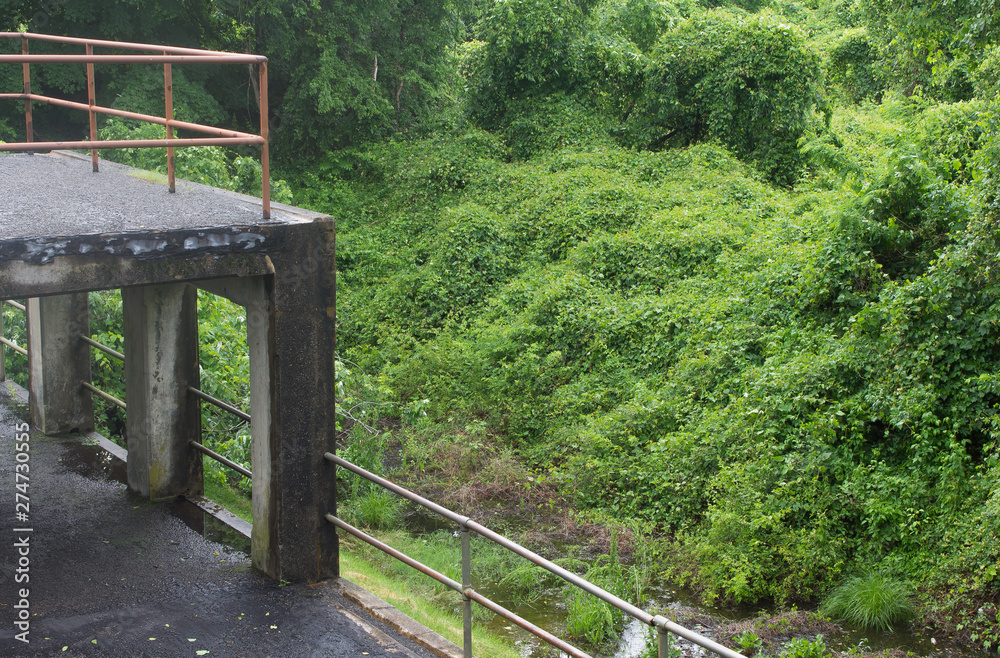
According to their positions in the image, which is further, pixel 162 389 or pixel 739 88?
pixel 739 88

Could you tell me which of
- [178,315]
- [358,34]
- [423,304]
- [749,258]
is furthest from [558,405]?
[358,34]

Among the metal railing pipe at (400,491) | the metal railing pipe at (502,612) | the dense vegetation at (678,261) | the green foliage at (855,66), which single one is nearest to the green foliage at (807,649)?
the dense vegetation at (678,261)

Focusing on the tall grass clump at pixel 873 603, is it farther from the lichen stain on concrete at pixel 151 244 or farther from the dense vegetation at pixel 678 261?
the lichen stain on concrete at pixel 151 244

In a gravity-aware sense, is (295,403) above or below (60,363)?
above

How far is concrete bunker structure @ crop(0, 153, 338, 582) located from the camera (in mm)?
4645

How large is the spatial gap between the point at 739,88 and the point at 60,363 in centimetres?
1392

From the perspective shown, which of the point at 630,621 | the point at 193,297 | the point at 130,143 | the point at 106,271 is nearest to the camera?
the point at 106,271

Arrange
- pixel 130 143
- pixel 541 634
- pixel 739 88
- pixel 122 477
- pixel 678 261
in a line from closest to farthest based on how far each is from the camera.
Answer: pixel 541 634
pixel 130 143
pixel 122 477
pixel 678 261
pixel 739 88

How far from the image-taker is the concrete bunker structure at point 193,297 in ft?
15.2

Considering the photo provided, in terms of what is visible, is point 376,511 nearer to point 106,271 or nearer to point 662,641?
point 106,271

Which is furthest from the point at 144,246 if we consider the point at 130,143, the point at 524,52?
the point at 524,52

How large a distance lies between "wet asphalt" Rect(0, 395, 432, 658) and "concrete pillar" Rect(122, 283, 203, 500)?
249 mm

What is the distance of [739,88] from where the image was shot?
17.4m

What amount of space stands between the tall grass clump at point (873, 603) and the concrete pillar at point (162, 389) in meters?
5.31
